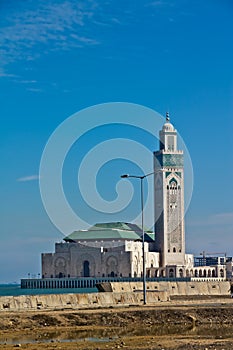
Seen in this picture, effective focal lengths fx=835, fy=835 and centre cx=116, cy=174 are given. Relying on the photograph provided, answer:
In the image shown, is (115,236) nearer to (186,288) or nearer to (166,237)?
(166,237)

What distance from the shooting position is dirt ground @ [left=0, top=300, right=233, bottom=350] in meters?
30.6

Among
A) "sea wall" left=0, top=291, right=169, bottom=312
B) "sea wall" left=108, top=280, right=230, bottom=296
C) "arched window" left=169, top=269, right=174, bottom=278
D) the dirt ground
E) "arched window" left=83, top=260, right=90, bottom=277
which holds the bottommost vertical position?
the dirt ground

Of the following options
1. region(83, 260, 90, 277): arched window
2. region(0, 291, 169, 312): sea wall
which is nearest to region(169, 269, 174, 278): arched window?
region(83, 260, 90, 277): arched window

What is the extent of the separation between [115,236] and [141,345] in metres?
168

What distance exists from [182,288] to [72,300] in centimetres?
1967

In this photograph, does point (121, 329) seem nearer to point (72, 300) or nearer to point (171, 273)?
point (72, 300)

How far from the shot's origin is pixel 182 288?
69.1m

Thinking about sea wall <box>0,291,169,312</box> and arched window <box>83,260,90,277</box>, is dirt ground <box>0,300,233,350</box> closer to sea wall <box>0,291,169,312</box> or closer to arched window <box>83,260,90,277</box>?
sea wall <box>0,291,169,312</box>

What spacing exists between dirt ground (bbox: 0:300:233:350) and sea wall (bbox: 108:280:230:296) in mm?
21358

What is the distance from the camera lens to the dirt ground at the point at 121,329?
3056cm

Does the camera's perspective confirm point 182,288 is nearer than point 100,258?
Yes

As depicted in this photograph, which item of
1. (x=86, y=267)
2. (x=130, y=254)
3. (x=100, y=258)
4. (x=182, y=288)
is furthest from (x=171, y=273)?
(x=182, y=288)

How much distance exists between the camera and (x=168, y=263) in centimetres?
19612

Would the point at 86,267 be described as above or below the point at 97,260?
below
